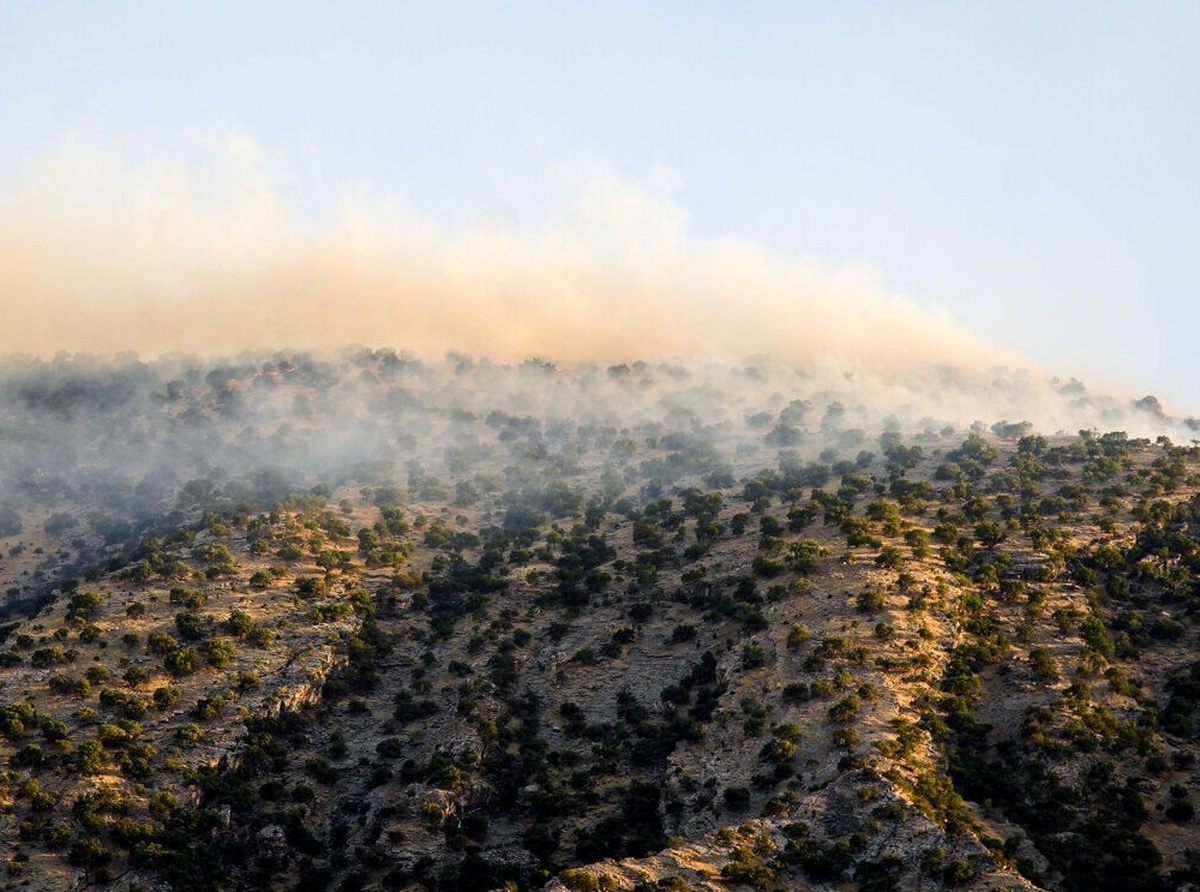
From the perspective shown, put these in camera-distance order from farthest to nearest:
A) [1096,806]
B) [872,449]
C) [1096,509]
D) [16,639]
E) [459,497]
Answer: [872,449] < [459,497] < [1096,509] < [16,639] < [1096,806]

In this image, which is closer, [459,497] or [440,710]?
[440,710]

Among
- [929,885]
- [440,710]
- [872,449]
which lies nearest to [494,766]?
[440,710]

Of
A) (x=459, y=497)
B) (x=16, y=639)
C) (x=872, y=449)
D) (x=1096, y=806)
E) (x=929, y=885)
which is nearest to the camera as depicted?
(x=929, y=885)

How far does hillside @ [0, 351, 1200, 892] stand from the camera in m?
95.2

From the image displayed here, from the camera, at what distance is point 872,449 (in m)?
194

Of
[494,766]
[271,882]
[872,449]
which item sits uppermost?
[872,449]

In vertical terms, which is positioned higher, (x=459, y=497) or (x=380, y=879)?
(x=459, y=497)

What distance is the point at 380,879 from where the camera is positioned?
325 ft

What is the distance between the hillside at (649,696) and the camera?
313ft

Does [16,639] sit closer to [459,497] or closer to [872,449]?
[459,497]

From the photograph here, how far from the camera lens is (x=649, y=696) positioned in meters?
119

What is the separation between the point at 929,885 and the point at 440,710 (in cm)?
5040

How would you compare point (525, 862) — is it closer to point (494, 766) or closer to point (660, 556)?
point (494, 766)

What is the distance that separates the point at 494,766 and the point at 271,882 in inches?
795
